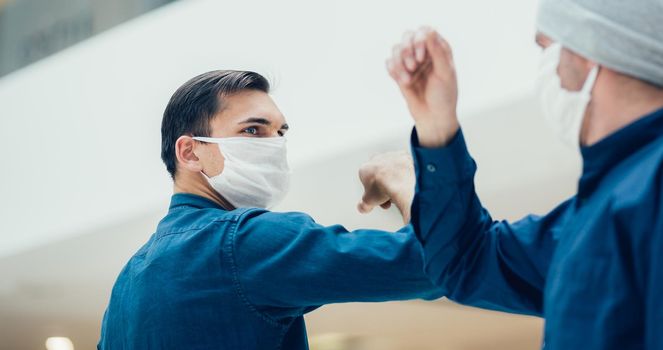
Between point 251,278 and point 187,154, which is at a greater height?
point 187,154

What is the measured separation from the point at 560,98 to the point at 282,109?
253 centimetres

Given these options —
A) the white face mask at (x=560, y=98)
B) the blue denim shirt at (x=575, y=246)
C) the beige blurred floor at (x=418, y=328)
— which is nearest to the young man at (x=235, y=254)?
the blue denim shirt at (x=575, y=246)

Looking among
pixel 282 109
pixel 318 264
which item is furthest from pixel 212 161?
pixel 282 109

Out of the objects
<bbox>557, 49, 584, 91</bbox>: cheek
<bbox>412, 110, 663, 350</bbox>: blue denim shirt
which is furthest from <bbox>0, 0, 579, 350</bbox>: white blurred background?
<bbox>557, 49, 584, 91</bbox>: cheek

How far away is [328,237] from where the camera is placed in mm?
1286

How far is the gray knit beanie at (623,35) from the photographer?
91cm

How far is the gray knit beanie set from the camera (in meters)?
0.91

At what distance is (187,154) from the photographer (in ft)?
5.09

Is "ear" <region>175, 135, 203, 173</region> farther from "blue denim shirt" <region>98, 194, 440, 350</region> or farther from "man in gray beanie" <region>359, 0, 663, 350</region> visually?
"man in gray beanie" <region>359, 0, 663, 350</region>

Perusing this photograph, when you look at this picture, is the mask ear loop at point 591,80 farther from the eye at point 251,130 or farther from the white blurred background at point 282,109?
the white blurred background at point 282,109

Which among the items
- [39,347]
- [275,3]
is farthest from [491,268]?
[39,347]

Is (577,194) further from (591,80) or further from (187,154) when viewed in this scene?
(187,154)

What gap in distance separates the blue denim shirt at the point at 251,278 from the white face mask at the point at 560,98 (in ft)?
1.01

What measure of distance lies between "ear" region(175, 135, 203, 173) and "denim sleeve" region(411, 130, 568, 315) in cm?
54
